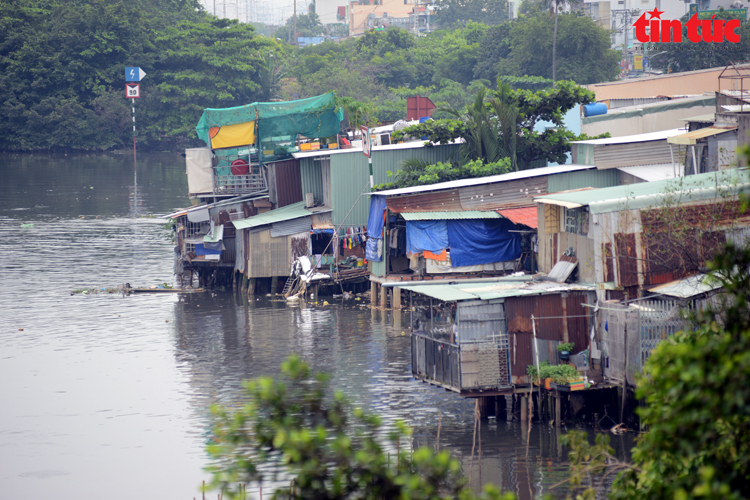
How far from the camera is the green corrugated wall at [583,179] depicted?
25.1 m

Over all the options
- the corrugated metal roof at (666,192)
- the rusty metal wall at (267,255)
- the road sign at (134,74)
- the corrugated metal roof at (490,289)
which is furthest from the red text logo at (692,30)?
the road sign at (134,74)

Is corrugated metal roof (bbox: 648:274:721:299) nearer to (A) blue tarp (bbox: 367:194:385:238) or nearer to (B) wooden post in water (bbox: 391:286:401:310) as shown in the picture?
(A) blue tarp (bbox: 367:194:385:238)

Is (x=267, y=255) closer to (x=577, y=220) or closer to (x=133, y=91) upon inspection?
(x=577, y=220)

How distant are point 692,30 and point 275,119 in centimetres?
2712

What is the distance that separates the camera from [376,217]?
87.1 feet

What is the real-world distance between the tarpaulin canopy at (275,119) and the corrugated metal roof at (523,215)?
10583mm

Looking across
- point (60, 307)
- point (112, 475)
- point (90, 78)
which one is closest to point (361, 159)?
point (60, 307)

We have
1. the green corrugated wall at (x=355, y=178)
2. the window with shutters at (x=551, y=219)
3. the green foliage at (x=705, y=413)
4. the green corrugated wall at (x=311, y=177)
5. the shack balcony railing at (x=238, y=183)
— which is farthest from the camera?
the shack balcony railing at (x=238, y=183)

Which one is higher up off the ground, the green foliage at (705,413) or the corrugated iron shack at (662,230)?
the corrugated iron shack at (662,230)

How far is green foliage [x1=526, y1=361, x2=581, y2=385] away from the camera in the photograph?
1595 cm

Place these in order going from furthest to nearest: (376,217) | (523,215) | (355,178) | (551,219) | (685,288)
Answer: (355,178) → (376,217) → (523,215) → (551,219) → (685,288)

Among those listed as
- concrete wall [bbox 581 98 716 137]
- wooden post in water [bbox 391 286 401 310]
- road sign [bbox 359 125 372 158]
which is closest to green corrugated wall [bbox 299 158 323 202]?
road sign [bbox 359 125 372 158]

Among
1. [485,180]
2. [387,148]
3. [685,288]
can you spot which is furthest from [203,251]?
[685,288]

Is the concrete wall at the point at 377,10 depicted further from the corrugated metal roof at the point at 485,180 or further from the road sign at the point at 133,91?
the corrugated metal roof at the point at 485,180
